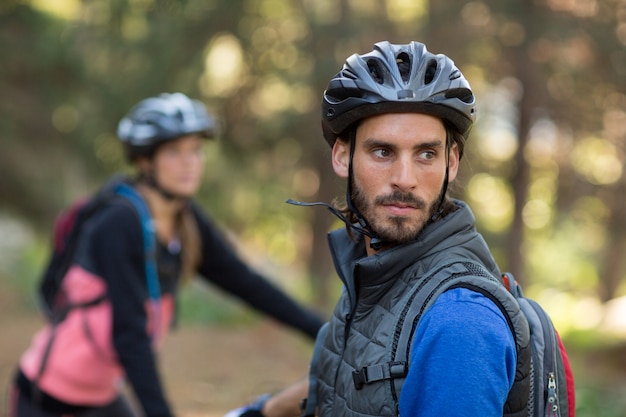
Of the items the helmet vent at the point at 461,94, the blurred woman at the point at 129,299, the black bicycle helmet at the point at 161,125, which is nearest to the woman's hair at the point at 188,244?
the blurred woman at the point at 129,299

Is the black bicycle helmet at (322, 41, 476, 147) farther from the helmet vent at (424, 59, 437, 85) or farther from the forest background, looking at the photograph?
the forest background

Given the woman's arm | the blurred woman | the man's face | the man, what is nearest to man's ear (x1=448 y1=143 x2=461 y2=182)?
the man

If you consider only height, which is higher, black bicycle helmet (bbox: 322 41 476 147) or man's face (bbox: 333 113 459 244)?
black bicycle helmet (bbox: 322 41 476 147)

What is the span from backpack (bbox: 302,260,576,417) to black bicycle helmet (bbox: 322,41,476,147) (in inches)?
20.6

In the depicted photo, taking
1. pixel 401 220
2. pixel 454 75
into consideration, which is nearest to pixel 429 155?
pixel 401 220

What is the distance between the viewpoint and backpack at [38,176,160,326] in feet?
13.7

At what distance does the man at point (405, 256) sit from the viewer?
1.94 m

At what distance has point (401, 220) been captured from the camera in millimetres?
2395

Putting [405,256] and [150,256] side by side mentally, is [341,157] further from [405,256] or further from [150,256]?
[150,256]

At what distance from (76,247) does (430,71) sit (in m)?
2.49

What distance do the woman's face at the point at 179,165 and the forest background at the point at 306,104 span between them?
15.8 ft

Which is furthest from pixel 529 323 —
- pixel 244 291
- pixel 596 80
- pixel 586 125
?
pixel 586 125

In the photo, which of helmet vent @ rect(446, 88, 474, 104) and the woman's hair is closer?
helmet vent @ rect(446, 88, 474, 104)

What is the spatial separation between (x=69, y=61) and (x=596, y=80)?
7.88 meters
